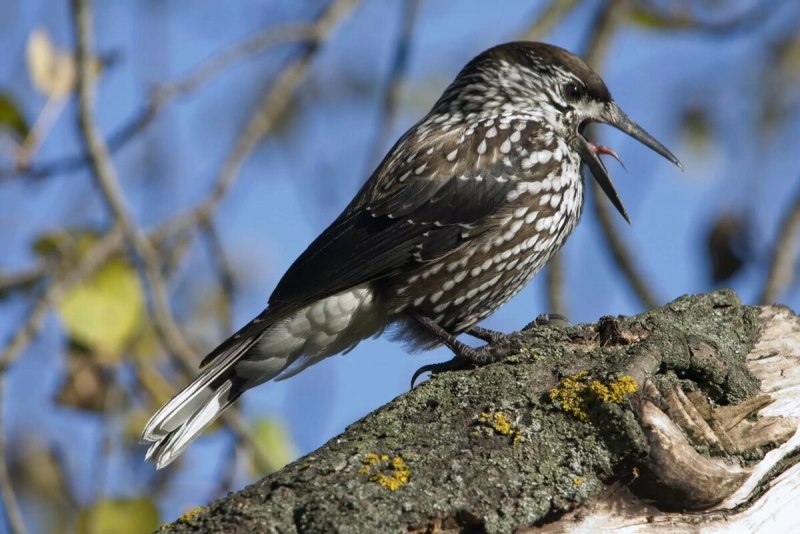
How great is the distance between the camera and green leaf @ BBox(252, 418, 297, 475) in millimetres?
4949

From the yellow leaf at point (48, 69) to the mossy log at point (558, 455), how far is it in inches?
100

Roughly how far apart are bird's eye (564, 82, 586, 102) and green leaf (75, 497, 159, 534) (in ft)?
9.12

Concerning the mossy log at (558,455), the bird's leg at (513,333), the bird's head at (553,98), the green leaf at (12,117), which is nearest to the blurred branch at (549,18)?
the bird's head at (553,98)

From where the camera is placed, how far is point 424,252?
4656mm

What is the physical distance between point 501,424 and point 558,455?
0.19 metres

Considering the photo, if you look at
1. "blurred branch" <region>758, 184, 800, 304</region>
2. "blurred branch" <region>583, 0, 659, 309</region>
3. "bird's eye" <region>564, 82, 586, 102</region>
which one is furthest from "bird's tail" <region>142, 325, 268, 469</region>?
"blurred branch" <region>758, 184, 800, 304</region>

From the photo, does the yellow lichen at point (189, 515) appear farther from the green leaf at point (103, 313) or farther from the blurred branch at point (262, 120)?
the blurred branch at point (262, 120)

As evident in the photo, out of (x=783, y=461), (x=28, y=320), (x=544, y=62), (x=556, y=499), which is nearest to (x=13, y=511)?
(x=28, y=320)

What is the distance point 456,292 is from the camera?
469 centimetres

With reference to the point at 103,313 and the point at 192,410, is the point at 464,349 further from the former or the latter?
the point at 103,313

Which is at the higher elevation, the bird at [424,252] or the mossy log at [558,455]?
the bird at [424,252]

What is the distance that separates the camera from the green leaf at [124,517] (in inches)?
158

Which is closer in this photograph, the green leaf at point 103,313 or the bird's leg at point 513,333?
the bird's leg at point 513,333

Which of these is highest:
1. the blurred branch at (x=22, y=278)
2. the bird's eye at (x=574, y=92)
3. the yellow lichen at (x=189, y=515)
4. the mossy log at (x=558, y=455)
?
the blurred branch at (x=22, y=278)
